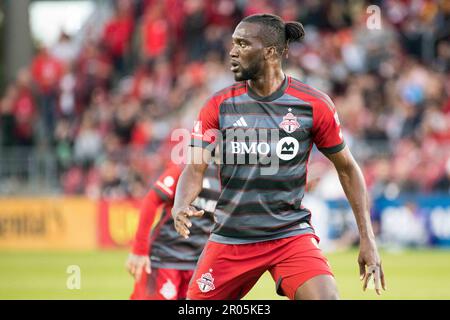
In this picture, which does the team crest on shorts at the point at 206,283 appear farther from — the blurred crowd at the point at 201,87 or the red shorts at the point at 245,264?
Result: the blurred crowd at the point at 201,87

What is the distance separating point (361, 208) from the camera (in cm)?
698

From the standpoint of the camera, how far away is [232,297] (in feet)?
22.9

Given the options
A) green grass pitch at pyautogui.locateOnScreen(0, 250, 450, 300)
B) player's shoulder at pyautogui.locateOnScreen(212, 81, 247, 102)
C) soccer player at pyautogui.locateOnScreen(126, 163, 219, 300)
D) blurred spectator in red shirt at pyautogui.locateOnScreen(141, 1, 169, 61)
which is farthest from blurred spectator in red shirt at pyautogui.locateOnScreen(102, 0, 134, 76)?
player's shoulder at pyautogui.locateOnScreen(212, 81, 247, 102)

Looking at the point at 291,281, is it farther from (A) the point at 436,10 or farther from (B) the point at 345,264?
(A) the point at 436,10

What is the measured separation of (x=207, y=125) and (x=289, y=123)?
0.56m

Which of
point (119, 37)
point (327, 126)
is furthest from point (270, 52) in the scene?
point (119, 37)

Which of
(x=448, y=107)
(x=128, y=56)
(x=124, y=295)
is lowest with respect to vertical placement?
(x=124, y=295)

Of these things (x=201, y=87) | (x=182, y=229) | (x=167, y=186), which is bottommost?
(x=182, y=229)

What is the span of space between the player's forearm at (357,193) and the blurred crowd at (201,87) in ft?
41.5

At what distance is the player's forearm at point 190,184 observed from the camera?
22.6 feet

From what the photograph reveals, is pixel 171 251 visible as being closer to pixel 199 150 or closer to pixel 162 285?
pixel 162 285

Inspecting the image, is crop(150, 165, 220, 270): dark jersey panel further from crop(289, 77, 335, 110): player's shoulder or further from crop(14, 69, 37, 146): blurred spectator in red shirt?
crop(14, 69, 37, 146): blurred spectator in red shirt

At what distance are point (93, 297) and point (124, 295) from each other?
0.43 m

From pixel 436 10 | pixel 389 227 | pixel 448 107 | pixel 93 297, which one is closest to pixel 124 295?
pixel 93 297
